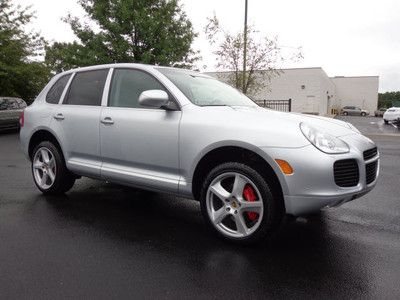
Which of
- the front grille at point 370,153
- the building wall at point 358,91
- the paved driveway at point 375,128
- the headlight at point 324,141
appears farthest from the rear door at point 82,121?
the building wall at point 358,91

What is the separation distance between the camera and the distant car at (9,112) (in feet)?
50.5

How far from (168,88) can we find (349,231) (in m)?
2.35

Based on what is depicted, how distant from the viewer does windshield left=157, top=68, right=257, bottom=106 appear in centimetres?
411

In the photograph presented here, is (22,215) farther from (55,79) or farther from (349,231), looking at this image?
(349,231)

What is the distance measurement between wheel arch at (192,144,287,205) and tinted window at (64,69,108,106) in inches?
65.8

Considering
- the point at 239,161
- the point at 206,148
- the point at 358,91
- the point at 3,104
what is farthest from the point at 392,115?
the point at 358,91

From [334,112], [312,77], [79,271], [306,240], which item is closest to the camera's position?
[79,271]

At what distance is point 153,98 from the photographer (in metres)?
3.72

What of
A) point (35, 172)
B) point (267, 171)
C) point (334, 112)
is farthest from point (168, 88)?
point (334, 112)

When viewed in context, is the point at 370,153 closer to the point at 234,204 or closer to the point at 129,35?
the point at 234,204

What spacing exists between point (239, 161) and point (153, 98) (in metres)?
1.00

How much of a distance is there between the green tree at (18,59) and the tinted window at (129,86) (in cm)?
1683

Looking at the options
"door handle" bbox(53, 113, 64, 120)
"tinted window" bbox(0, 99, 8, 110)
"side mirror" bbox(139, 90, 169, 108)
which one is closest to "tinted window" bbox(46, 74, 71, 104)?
"door handle" bbox(53, 113, 64, 120)

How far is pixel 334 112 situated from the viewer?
5447 centimetres
